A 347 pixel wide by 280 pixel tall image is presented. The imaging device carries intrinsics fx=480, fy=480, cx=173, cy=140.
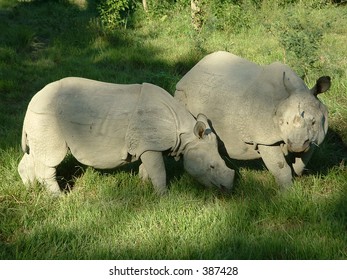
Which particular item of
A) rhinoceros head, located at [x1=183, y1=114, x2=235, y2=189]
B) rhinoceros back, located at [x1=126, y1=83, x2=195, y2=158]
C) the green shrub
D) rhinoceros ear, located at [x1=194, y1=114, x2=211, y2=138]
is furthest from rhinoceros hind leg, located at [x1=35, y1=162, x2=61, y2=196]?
the green shrub

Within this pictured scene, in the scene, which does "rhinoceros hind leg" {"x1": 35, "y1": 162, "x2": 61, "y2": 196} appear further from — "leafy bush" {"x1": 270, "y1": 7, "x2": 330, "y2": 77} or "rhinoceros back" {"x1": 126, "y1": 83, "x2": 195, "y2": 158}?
"leafy bush" {"x1": 270, "y1": 7, "x2": 330, "y2": 77}

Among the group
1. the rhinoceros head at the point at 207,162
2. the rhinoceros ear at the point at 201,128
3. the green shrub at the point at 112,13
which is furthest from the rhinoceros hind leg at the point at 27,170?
the green shrub at the point at 112,13

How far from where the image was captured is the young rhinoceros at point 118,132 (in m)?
4.35

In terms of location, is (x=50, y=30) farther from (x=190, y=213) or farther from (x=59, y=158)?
(x=190, y=213)

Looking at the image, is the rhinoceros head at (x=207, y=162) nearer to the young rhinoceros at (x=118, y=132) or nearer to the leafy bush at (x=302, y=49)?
the young rhinoceros at (x=118, y=132)

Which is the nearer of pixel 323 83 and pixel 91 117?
pixel 323 83

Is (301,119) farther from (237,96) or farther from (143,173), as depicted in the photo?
(143,173)

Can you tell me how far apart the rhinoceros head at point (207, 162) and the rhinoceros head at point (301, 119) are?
62 centimetres

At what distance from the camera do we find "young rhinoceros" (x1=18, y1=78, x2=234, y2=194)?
Answer: 14.3 ft

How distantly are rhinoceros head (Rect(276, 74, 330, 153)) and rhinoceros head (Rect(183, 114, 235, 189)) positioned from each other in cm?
62

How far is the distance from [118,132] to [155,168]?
474 mm

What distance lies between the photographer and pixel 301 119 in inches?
156

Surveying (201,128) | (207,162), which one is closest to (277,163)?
(207,162)
